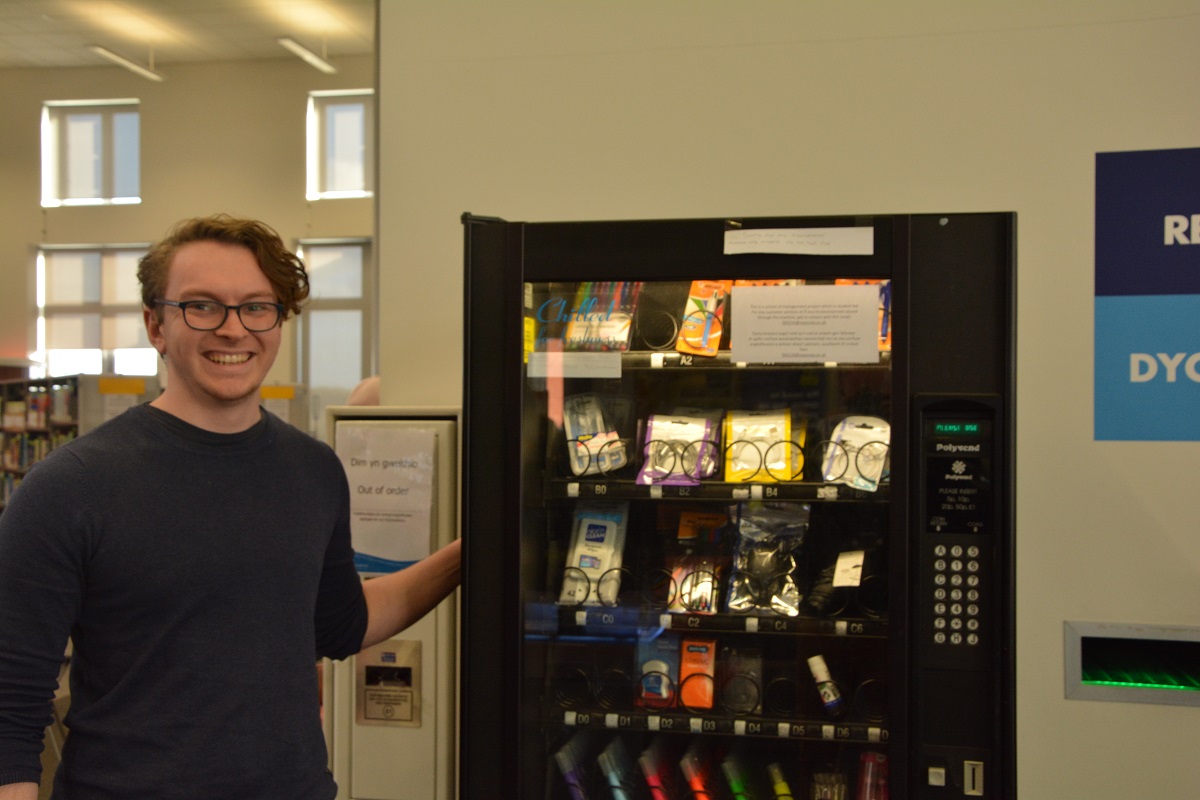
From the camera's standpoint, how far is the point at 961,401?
190cm

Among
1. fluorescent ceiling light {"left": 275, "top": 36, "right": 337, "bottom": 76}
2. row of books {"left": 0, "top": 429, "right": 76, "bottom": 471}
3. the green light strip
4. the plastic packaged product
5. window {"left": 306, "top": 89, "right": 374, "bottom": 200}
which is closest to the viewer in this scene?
the plastic packaged product

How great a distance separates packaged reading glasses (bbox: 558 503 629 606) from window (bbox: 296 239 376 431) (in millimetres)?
7406

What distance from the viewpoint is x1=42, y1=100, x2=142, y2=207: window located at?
31.4 ft

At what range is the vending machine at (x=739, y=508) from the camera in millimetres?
1907

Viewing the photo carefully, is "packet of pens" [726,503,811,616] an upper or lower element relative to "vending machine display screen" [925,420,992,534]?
lower

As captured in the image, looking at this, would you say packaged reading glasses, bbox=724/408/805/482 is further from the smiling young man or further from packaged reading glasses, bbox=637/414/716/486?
the smiling young man

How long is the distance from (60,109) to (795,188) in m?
9.71

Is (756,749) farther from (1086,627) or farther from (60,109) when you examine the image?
(60,109)

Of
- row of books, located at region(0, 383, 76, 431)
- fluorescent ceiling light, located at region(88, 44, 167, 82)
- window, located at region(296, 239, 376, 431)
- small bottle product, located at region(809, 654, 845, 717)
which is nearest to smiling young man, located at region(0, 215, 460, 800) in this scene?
small bottle product, located at region(809, 654, 845, 717)

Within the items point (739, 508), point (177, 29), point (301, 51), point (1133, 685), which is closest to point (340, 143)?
point (177, 29)

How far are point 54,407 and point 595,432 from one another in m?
5.65

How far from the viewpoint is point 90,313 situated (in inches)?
381

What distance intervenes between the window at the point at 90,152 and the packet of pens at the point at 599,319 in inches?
346

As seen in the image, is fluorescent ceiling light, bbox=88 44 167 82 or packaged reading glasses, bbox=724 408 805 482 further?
fluorescent ceiling light, bbox=88 44 167 82
